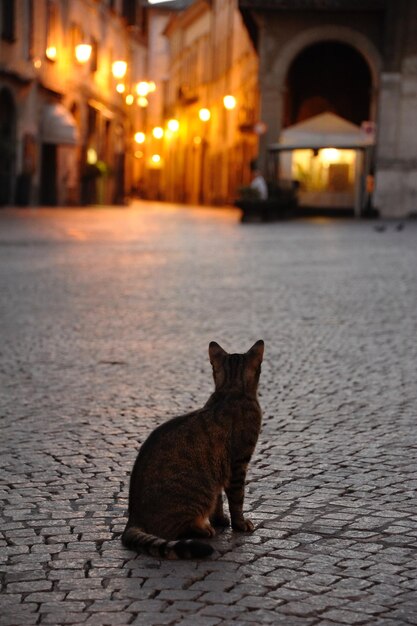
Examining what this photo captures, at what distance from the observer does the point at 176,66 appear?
79.6 meters

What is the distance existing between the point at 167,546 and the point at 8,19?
35.1m

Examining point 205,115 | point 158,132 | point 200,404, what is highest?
point 158,132

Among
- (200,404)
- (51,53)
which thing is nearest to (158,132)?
(51,53)

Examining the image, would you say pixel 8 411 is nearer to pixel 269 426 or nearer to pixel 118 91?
pixel 269 426

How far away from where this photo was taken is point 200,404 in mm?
6430

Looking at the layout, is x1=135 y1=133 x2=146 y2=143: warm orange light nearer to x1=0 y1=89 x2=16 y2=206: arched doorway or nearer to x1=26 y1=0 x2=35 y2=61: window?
x1=26 y1=0 x2=35 y2=61: window

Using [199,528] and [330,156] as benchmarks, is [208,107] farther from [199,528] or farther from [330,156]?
[199,528]

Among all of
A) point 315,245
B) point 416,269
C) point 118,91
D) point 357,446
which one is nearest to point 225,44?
point 118,91

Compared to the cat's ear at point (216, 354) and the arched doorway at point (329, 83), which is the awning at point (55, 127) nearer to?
the arched doorway at point (329, 83)

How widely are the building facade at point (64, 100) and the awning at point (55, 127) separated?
0.11ft

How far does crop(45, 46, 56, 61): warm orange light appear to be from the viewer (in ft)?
135

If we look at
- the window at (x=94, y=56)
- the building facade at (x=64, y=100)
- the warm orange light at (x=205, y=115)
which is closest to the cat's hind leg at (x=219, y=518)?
the building facade at (x=64, y=100)

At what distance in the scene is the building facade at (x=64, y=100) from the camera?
37.7m

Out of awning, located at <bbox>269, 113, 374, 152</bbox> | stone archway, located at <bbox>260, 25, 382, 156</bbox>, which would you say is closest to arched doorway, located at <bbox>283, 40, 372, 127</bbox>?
stone archway, located at <bbox>260, 25, 382, 156</bbox>
